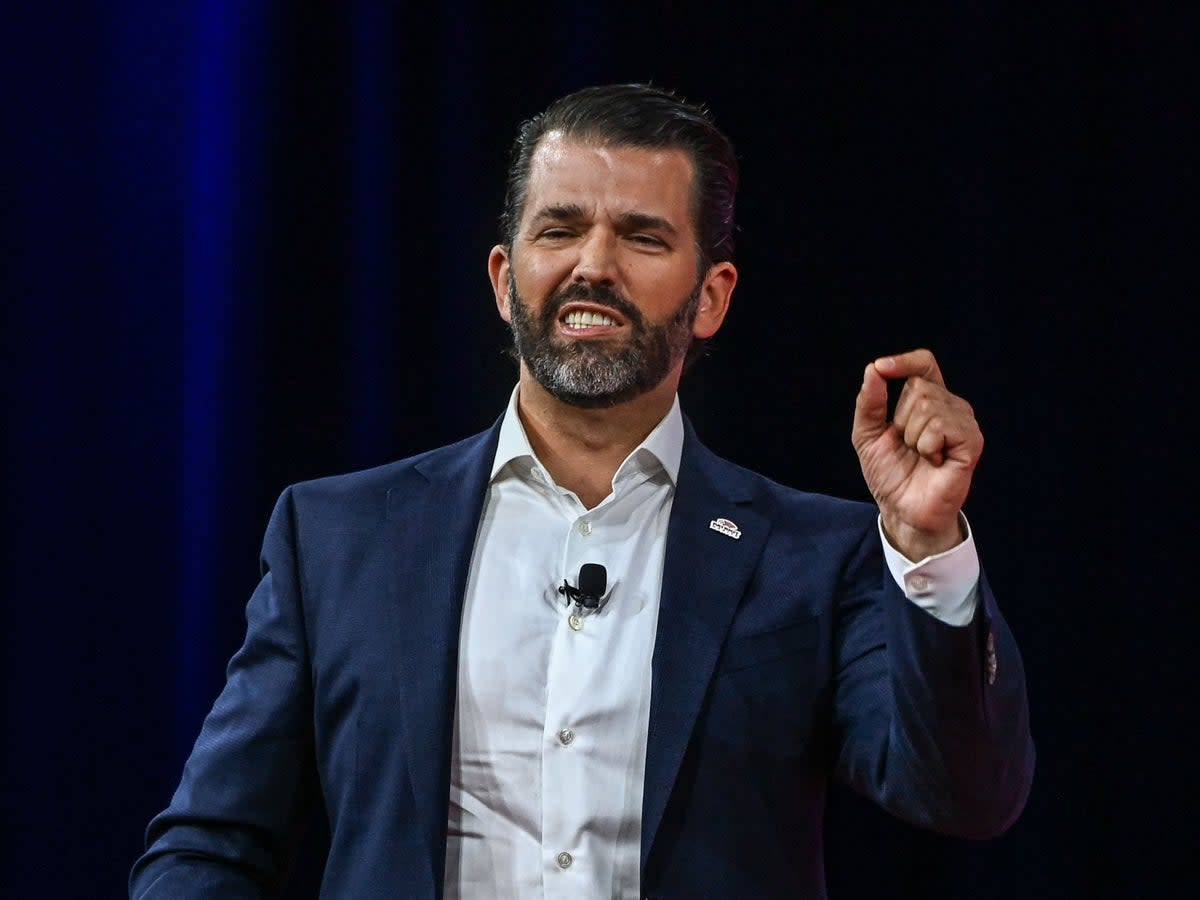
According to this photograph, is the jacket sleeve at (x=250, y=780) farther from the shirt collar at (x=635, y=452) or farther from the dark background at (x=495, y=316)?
the dark background at (x=495, y=316)

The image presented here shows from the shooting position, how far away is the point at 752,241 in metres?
2.96

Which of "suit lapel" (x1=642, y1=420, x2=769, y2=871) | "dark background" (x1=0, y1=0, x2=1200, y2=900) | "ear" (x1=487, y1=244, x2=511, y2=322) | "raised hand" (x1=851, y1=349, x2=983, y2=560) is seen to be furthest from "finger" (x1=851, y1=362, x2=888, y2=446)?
"dark background" (x1=0, y1=0, x2=1200, y2=900)

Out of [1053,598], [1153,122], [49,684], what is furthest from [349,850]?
[1153,122]

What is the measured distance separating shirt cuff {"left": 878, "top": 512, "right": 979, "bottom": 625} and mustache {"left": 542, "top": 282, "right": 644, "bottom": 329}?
0.59m

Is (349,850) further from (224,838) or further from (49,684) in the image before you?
(49,684)

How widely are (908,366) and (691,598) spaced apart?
0.47m

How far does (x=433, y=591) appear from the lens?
75.6 inches

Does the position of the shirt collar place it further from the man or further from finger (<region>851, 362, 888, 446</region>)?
finger (<region>851, 362, 888, 446</region>)

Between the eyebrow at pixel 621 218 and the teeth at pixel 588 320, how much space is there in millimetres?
131

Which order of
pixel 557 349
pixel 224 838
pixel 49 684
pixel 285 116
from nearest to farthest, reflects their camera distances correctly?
1. pixel 224 838
2. pixel 557 349
3. pixel 49 684
4. pixel 285 116

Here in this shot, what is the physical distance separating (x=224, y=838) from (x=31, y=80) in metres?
1.54

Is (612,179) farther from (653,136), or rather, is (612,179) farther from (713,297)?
(713,297)

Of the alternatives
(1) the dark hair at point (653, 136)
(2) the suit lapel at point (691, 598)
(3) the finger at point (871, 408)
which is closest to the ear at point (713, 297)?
(1) the dark hair at point (653, 136)

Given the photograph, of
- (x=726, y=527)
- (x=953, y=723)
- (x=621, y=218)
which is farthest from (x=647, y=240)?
(x=953, y=723)
